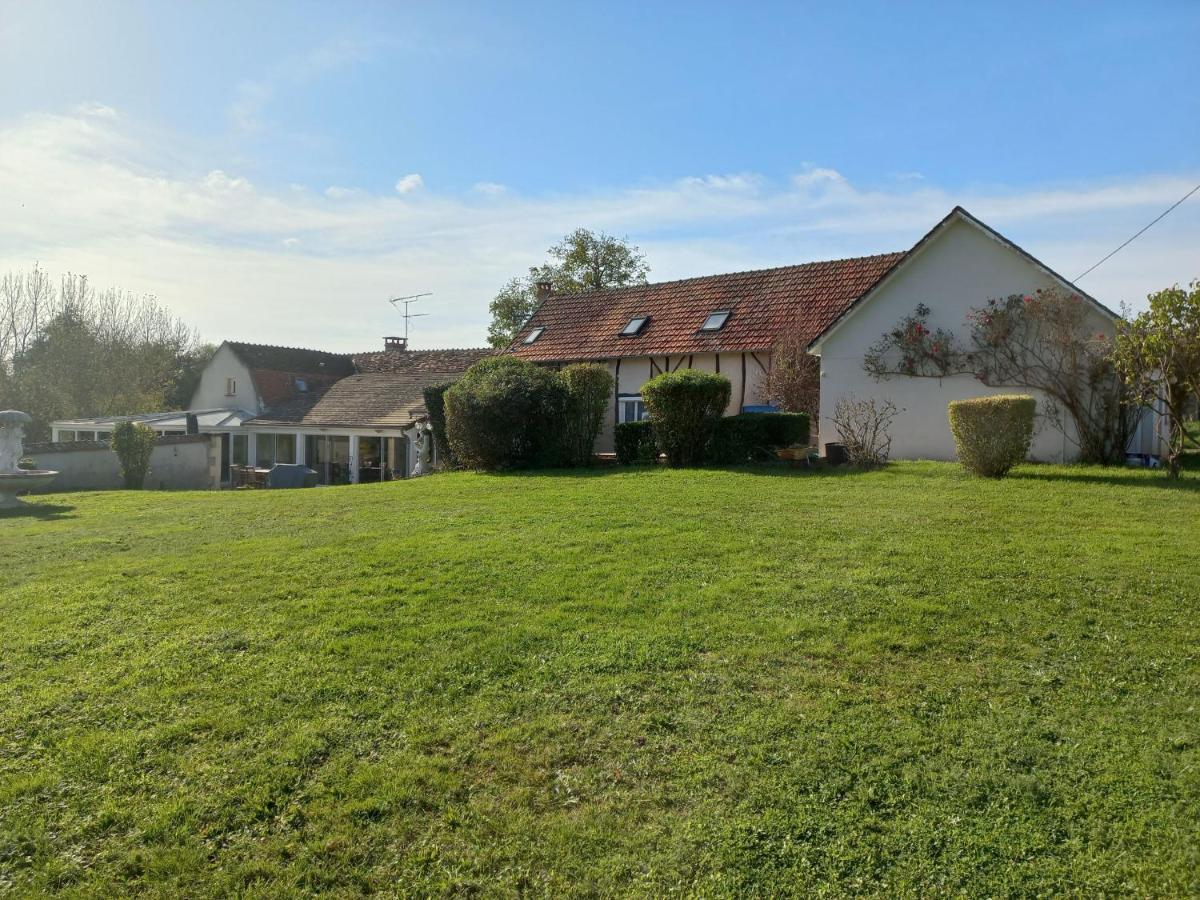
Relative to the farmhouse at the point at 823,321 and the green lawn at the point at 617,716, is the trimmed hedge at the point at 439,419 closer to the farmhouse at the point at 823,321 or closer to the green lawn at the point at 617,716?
the farmhouse at the point at 823,321

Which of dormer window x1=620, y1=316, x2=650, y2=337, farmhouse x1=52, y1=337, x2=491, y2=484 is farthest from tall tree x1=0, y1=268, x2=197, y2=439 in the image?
dormer window x1=620, y1=316, x2=650, y2=337

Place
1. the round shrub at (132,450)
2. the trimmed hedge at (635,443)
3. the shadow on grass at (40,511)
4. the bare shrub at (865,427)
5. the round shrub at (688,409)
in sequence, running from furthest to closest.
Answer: the round shrub at (132,450), the trimmed hedge at (635,443), the round shrub at (688,409), the bare shrub at (865,427), the shadow on grass at (40,511)

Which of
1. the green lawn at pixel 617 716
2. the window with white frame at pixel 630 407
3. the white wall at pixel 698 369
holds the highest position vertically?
the white wall at pixel 698 369

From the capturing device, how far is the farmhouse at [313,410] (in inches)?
1126

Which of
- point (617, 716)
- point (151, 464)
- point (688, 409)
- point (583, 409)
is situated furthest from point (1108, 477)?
point (151, 464)

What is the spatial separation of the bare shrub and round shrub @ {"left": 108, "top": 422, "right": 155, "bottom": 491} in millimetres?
19265

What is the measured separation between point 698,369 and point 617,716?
18.5 m

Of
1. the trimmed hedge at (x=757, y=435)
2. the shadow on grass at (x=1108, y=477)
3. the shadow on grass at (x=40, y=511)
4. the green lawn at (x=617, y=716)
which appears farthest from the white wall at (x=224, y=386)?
the shadow on grass at (x=1108, y=477)

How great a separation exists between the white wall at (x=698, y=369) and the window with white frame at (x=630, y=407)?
0.15 metres

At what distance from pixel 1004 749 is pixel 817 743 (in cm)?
99

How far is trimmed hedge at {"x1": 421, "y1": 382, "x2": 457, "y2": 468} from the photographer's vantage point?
2170cm

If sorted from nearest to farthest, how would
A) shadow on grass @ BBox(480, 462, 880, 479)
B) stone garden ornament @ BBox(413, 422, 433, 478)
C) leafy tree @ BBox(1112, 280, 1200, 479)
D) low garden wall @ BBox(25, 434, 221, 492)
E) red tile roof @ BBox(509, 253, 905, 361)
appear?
leafy tree @ BBox(1112, 280, 1200, 479) → shadow on grass @ BBox(480, 462, 880, 479) → red tile roof @ BBox(509, 253, 905, 361) → stone garden ornament @ BBox(413, 422, 433, 478) → low garden wall @ BBox(25, 434, 221, 492)

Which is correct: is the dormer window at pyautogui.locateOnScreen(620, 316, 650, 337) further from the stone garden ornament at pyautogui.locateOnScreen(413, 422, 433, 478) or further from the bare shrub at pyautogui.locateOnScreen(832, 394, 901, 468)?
the bare shrub at pyautogui.locateOnScreen(832, 394, 901, 468)

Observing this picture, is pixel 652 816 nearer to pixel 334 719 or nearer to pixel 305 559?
pixel 334 719
